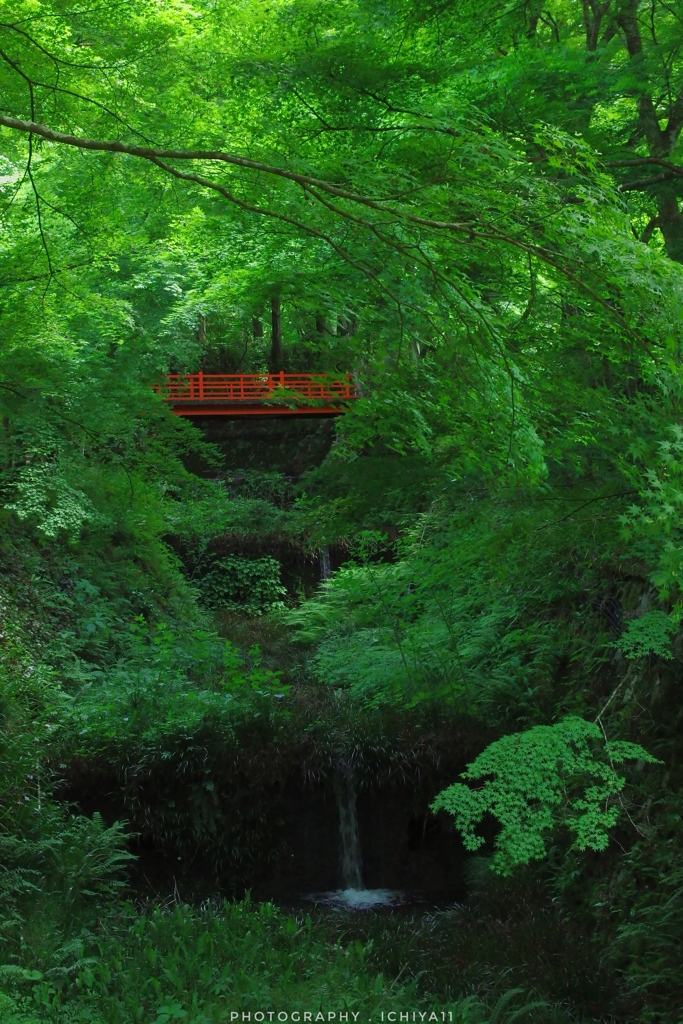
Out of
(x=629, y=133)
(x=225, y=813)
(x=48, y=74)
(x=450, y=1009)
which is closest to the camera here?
(x=450, y=1009)

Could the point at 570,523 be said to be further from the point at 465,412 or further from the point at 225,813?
the point at 225,813

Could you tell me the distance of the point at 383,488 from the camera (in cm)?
681

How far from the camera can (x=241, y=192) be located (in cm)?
650

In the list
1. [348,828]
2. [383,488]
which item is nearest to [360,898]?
[348,828]

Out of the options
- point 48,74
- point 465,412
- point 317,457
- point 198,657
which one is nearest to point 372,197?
point 465,412

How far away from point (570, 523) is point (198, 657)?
246 inches

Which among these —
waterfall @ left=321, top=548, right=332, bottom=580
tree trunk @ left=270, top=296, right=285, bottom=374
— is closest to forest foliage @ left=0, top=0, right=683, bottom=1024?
waterfall @ left=321, top=548, right=332, bottom=580

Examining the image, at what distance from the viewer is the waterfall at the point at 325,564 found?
17.9 m

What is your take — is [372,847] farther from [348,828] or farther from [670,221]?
[670,221]

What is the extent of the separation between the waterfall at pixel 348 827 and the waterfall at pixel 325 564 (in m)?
9.31

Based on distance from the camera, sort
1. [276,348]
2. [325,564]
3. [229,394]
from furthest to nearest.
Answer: [276,348] < [229,394] < [325,564]

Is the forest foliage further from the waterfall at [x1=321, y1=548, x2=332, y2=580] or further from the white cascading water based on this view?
the waterfall at [x1=321, y1=548, x2=332, y2=580]

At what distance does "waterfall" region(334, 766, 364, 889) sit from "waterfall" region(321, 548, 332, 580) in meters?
9.31

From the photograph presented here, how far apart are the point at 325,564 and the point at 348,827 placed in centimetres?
963
